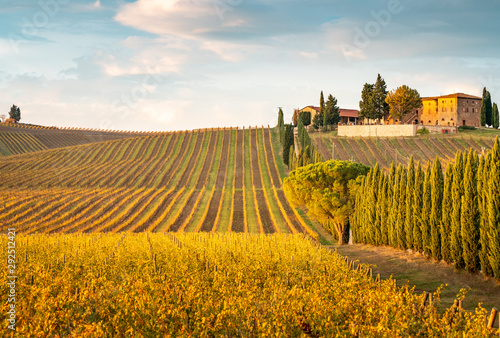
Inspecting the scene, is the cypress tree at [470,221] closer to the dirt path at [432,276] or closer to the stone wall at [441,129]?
the dirt path at [432,276]

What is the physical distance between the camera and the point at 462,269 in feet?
80.5

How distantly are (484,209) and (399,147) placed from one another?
76.5 meters

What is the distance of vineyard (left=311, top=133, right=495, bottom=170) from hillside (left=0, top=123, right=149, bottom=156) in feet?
256

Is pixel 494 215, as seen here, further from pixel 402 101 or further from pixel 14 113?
pixel 14 113

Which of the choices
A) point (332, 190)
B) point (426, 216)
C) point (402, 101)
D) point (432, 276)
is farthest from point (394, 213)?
point (402, 101)

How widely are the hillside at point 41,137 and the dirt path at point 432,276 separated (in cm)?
11684

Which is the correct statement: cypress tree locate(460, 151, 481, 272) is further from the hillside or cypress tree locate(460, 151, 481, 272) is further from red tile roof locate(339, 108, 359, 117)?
the hillside

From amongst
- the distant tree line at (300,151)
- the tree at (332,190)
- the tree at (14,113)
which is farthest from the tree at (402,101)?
the tree at (14,113)

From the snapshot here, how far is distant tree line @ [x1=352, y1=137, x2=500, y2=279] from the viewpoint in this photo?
2236cm

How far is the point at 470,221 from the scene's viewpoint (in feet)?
78.0

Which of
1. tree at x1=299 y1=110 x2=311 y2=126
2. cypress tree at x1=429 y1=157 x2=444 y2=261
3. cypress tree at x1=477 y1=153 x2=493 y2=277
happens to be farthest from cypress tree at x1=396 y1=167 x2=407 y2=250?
tree at x1=299 y1=110 x2=311 y2=126

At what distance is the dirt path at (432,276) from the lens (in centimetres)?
2050

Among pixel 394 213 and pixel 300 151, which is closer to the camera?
pixel 394 213

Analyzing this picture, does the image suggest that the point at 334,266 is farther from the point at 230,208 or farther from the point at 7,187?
the point at 7,187
